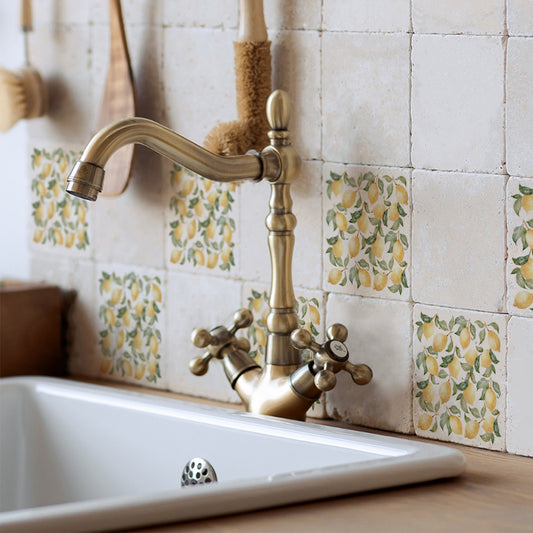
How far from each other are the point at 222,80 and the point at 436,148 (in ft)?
0.99

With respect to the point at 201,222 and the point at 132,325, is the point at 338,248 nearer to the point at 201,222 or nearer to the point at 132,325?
Answer: the point at 201,222

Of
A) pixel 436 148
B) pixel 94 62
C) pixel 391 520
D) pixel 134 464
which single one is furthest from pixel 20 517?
pixel 94 62

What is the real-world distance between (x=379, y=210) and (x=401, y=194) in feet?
0.10

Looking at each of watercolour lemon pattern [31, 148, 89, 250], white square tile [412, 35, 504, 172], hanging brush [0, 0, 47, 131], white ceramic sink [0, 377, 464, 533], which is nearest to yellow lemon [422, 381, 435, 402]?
white ceramic sink [0, 377, 464, 533]

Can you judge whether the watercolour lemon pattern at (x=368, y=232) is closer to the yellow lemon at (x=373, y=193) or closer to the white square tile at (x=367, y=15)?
the yellow lemon at (x=373, y=193)

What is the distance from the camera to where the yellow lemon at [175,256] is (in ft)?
4.33

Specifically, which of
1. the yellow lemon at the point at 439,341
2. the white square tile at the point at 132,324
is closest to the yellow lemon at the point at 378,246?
the yellow lemon at the point at 439,341

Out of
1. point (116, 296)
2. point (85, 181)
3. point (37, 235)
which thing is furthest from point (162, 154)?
point (37, 235)

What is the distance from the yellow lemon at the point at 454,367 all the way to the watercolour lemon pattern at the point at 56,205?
0.57 metres

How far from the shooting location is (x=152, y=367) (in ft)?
4.48

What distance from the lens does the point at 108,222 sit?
1.41 m

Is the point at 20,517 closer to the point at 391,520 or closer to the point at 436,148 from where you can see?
the point at 391,520

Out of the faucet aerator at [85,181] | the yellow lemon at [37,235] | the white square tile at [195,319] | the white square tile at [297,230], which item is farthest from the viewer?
the yellow lemon at [37,235]

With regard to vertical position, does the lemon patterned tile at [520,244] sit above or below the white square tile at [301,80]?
below
